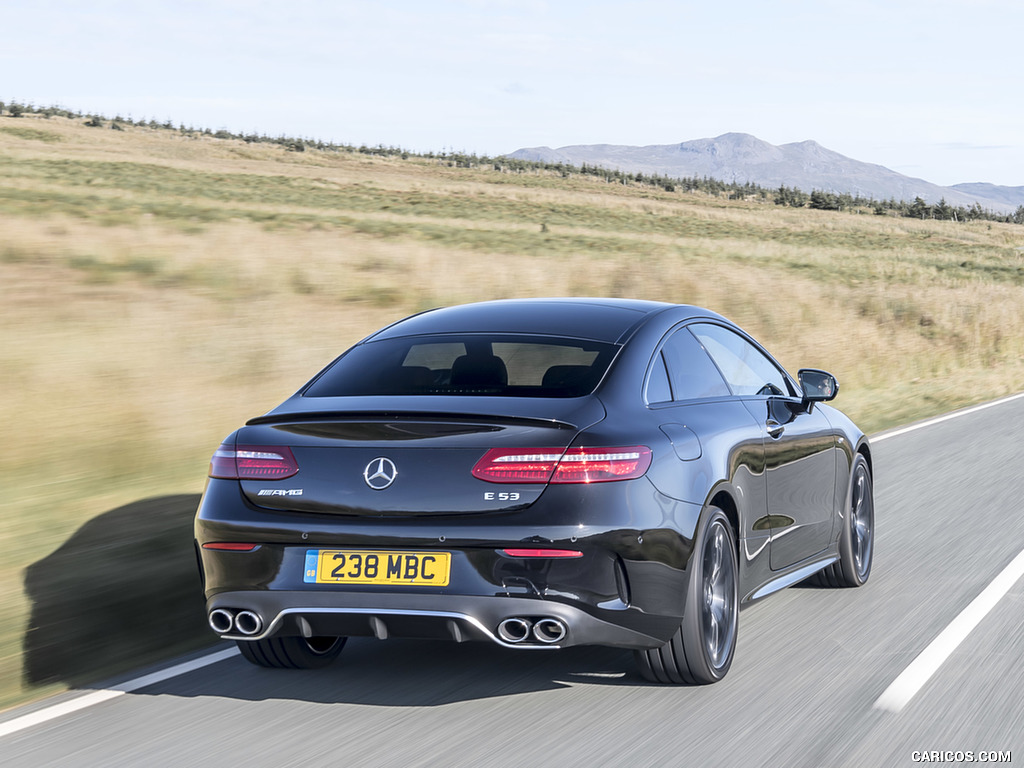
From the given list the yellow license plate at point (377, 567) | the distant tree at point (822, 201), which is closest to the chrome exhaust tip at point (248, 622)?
the yellow license plate at point (377, 567)

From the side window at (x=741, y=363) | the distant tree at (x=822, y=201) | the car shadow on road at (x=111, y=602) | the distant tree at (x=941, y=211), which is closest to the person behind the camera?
the car shadow on road at (x=111, y=602)

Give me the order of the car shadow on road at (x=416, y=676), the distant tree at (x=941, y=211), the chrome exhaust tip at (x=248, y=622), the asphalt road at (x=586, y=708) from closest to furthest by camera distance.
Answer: the asphalt road at (x=586, y=708) → the chrome exhaust tip at (x=248, y=622) → the car shadow on road at (x=416, y=676) → the distant tree at (x=941, y=211)

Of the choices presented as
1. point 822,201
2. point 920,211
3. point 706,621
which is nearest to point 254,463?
point 706,621

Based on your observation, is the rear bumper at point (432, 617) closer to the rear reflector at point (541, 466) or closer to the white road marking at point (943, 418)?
the rear reflector at point (541, 466)

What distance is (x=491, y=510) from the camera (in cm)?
449

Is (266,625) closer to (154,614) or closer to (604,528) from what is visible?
(604,528)

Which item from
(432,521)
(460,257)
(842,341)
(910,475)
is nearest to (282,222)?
(460,257)

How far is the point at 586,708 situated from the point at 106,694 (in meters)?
1.89

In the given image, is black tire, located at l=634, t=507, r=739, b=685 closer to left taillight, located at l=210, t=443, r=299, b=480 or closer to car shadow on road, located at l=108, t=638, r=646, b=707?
car shadow on road, located at l=108, t=638, r=646, b=707

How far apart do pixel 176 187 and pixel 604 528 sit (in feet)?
131

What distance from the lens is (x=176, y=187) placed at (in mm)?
42344

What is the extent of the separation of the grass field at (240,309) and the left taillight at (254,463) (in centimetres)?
134

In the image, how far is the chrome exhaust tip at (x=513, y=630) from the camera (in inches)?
177

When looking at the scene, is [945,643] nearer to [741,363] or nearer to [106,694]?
[741,363]
